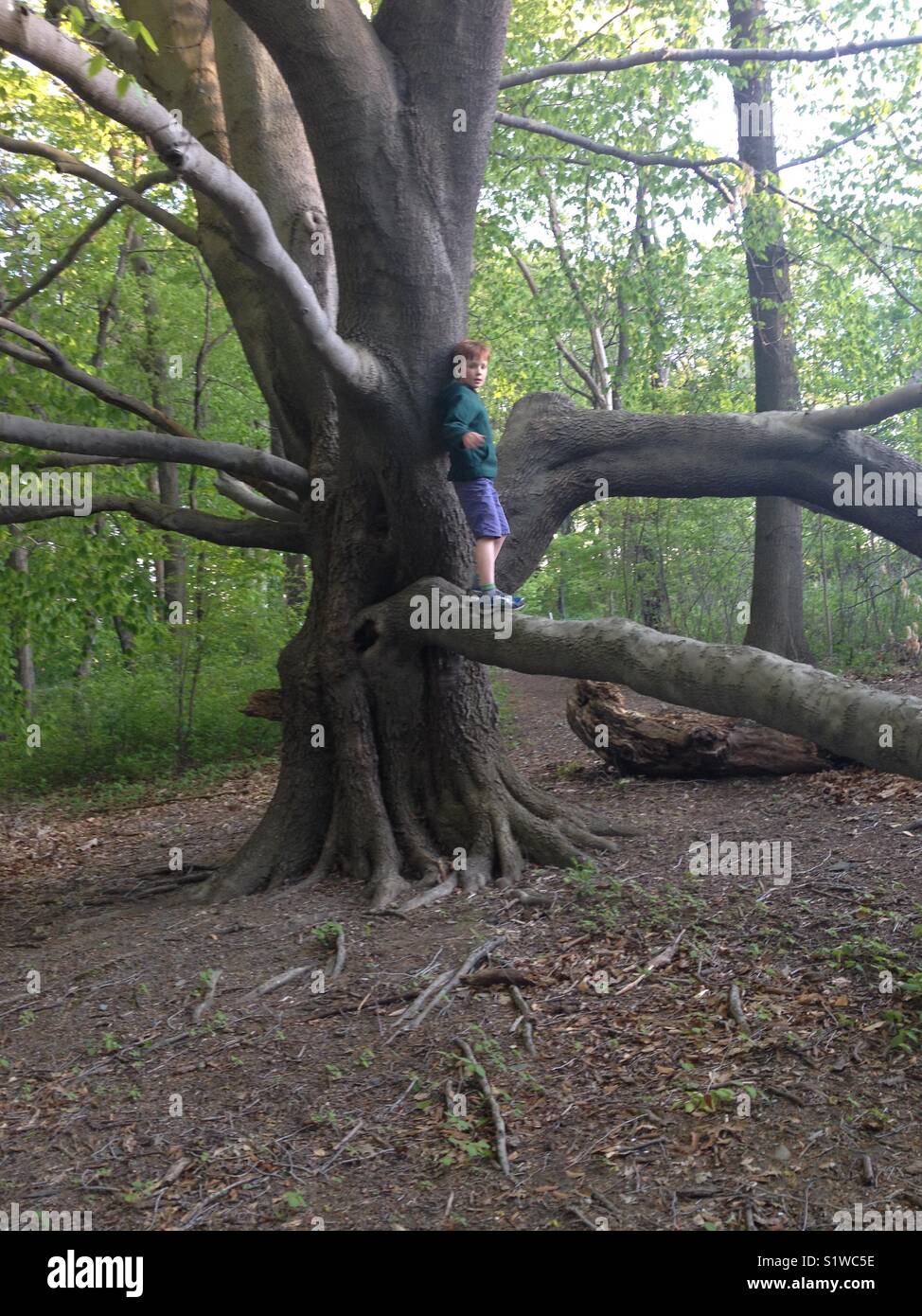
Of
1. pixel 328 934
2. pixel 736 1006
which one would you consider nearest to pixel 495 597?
pixel 328 934

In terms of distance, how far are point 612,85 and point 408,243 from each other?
6.87m

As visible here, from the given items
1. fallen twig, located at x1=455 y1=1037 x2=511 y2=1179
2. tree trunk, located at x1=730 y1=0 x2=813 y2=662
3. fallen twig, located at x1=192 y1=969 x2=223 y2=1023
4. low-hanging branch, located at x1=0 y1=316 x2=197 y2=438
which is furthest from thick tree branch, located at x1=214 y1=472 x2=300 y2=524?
tree trunk, located at x1=730 y1=0 x2=813 y2=662

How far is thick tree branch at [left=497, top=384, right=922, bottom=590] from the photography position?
7.33 metres

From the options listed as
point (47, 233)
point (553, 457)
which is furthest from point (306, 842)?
point (47, 233)

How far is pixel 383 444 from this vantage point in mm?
6086

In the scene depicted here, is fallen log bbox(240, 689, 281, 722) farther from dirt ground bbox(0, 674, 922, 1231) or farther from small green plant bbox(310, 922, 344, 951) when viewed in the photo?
small green plant bbox(310, 922, 344, 951)

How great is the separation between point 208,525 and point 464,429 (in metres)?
2.34

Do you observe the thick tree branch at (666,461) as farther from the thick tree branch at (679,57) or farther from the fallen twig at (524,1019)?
the fallen twig at (524,1019)

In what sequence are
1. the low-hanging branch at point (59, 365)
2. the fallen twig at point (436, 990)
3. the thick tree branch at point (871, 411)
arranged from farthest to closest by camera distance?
1. the low-hanging branch at point (59, 365)
2. the thick tree branch at point (871, 411)
3. the fallen twig at point (436, 990)

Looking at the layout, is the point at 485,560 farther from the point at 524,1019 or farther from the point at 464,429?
the point at 524,1019

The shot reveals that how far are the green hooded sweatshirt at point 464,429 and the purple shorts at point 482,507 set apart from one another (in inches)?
2.4

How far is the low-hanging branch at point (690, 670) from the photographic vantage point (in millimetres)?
3648

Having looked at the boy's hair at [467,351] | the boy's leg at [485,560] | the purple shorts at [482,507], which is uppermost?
the boy's hair at [467,351]

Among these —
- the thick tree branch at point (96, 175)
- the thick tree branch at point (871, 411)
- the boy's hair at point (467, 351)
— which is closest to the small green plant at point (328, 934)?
the boy's hair at point (467, 351)
